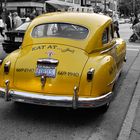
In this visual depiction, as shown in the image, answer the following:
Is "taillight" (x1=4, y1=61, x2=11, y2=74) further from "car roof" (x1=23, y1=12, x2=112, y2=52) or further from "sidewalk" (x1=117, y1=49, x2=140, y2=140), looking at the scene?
"sidewalk" (x1=117, y1=49, x2=140, y2=140)

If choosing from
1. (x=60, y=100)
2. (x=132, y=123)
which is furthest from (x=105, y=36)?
(x=60, y=100)

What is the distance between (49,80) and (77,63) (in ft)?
1.74

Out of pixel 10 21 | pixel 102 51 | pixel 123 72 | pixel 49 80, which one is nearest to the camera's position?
pixel 49 80

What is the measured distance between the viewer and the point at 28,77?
658 cm

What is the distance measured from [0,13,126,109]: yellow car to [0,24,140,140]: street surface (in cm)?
34

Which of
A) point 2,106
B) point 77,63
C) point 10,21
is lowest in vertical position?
point 10,21

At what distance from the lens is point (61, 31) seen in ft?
24.4

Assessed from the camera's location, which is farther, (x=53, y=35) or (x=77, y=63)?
(x=53, y=35)

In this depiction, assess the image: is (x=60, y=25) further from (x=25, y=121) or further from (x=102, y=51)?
(x=25, y=121)

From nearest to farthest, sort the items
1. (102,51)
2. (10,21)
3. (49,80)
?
1. (49,80)
2. (102,51)
3. (10,21)

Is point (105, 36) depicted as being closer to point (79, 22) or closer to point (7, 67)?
point (79, 22)

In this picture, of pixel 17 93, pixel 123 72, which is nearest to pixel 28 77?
pixel 17 93

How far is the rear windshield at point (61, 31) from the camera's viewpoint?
7312 mm

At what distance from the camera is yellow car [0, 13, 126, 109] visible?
6336mm
